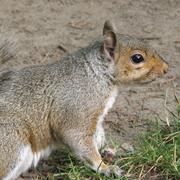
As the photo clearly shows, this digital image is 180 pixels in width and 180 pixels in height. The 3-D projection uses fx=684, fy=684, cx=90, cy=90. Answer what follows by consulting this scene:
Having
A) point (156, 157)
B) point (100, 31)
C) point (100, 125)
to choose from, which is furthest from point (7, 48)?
point (100, 31)

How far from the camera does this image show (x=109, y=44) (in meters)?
4.00

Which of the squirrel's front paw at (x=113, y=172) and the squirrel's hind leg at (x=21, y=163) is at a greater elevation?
the squirrel's hind leg at (x=21, y=163)

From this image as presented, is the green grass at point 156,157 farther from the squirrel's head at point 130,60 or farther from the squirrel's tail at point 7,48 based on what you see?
the squirrel's tail at point 7,48

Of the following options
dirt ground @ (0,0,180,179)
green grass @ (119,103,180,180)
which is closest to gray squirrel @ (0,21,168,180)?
green grass @ (119,103,180,180)

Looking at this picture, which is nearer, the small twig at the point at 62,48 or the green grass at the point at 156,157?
the green grass at the point at 156,157

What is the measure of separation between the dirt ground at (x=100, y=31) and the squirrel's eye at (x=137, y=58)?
692mm

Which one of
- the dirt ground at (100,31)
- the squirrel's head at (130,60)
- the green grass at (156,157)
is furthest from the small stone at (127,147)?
the squirrel's head at (130,60)

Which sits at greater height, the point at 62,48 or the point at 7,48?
the point at 7,48

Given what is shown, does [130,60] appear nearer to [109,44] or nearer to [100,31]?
[109,44]

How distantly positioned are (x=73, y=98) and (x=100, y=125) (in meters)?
0.30

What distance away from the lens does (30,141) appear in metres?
3.97

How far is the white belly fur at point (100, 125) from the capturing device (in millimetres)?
4043

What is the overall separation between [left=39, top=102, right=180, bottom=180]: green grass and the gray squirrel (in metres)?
0.09

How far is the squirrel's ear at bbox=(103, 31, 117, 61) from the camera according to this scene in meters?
3.94
